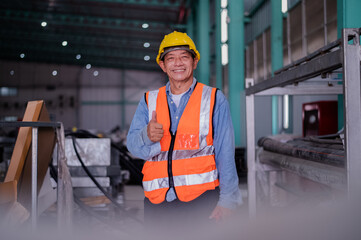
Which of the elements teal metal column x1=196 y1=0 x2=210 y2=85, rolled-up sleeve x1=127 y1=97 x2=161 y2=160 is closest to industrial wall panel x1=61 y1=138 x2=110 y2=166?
rolled-up sleeve x1=127 y1=97 x2=161 y2=160

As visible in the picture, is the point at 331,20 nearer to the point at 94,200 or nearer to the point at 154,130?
the point at 94,200

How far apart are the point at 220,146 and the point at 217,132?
8cm

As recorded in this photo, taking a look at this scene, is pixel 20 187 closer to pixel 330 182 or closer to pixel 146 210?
pixel 146 210

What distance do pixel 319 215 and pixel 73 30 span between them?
19814 mm

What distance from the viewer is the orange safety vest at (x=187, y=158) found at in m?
1.88

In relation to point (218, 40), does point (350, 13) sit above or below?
below

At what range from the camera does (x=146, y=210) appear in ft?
6.61

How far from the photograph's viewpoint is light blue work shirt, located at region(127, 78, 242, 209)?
187cm

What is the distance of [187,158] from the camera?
74.5 inches

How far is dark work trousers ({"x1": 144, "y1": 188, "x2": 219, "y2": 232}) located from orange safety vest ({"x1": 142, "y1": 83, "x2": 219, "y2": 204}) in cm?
3

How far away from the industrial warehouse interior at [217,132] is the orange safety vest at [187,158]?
0.01 meters

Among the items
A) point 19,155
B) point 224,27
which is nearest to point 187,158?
point 19,155

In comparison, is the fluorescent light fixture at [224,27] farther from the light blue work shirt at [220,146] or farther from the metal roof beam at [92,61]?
the metal roof beam at [92,61]

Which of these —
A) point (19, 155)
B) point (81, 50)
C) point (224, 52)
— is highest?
point (81, 50)
